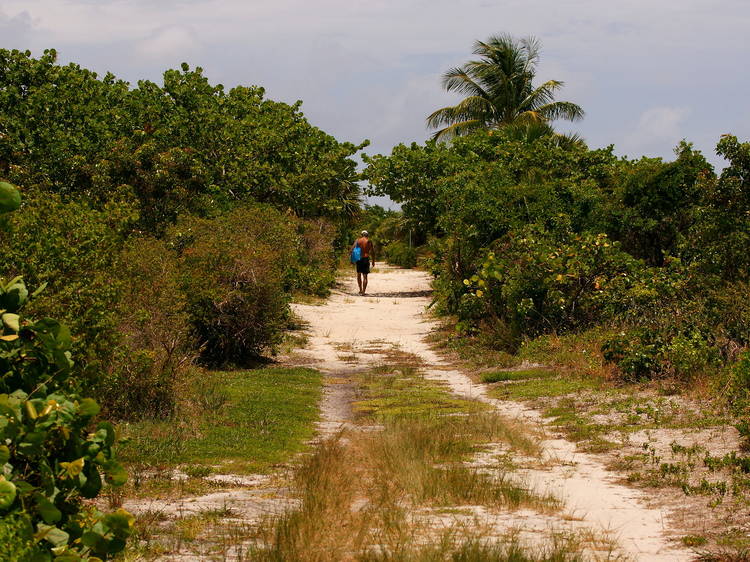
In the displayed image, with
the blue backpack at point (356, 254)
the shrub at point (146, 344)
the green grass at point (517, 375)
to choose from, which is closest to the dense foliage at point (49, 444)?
the shrub at point (146, 344)

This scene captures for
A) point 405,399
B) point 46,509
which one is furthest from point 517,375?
point 46,509

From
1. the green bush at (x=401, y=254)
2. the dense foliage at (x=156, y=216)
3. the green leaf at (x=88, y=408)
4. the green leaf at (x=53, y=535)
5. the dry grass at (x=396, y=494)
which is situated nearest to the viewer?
the green leaf at (x=53, y=535)

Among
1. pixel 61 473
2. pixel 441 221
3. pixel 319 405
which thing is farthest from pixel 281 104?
pixel 61 473

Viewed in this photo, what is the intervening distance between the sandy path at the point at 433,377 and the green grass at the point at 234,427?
52 centimetres

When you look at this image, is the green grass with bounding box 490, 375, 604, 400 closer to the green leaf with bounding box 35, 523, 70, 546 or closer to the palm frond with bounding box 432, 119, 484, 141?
the green leaf with bounding box 35, 523, 70, 546

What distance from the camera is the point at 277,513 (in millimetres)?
7680

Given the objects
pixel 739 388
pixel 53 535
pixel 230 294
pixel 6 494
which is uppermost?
pixel 230 294

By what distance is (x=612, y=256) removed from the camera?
18.5 meters

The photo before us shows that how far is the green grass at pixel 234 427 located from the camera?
1000cm

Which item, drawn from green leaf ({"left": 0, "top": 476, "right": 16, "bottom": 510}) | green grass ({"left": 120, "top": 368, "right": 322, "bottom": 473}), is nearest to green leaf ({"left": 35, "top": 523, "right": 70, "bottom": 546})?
green leaf ({"left": 0, "top": 476, "right": 16, "bottom": 510})

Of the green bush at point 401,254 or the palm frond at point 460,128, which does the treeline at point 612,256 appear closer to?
the palm frond at point 460,128

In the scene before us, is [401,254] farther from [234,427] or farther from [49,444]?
[49,444]

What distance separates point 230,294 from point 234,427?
5614 millimetres

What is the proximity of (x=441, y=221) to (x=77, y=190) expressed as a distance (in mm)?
8597
